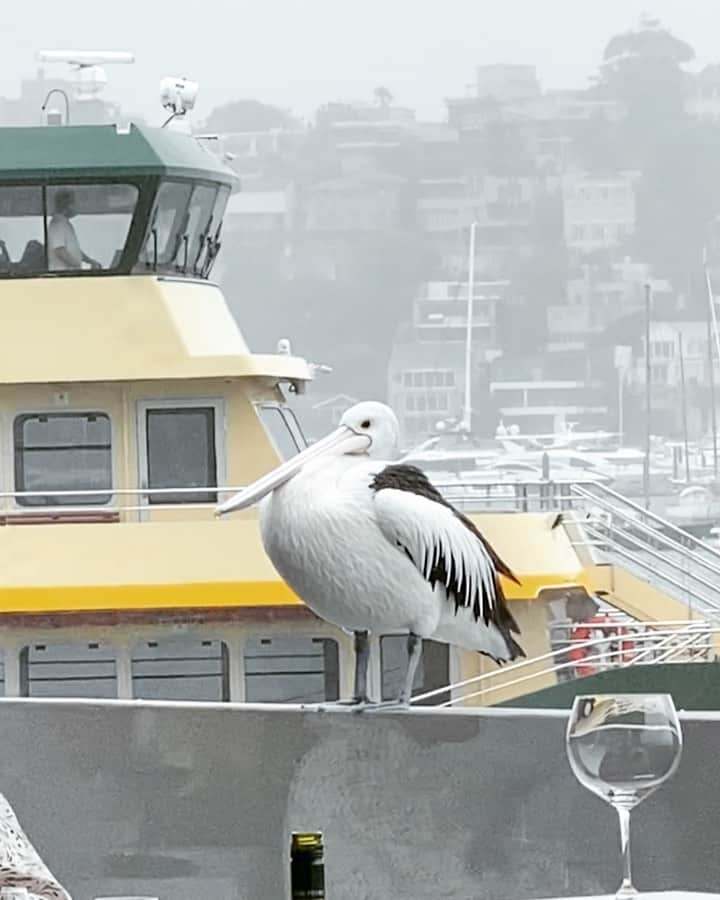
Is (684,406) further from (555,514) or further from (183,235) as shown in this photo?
(183,235)

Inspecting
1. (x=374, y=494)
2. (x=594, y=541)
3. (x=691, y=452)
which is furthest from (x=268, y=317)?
(x=374, y=494)

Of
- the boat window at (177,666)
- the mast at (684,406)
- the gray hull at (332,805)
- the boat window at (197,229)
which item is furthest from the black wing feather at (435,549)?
the mast at (684,406)

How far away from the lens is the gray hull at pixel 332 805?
3027mm

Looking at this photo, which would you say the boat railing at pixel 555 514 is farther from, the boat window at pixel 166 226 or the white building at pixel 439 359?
the white building at pixel 439 359

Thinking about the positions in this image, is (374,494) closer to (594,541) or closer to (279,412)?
(279,412)

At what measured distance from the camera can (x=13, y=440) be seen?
7.95 metres

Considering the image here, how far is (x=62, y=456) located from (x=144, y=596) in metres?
0.64

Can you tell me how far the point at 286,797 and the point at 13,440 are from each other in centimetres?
494

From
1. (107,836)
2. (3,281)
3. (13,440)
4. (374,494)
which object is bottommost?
(107,836)

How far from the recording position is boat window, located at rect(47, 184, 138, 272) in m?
8.14

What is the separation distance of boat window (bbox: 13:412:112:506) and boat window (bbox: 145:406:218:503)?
0.51 feet

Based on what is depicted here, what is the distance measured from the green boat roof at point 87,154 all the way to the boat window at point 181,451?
2.76 feet

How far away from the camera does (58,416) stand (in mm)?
8094

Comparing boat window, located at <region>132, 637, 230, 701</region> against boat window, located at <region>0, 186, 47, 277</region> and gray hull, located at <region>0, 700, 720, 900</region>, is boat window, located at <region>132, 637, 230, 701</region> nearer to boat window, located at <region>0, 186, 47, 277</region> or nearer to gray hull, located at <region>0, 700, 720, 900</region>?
boat window, located at <region>0, 186, 47, 277</region>
